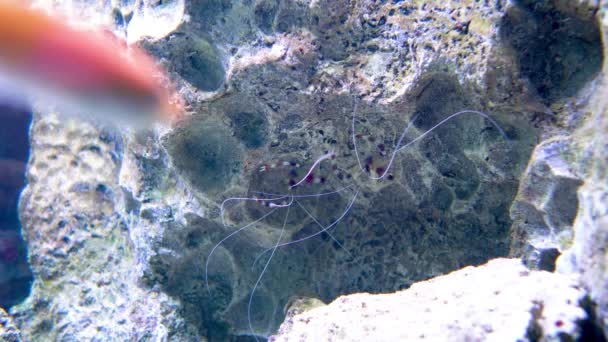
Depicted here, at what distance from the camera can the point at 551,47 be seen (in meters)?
2.09

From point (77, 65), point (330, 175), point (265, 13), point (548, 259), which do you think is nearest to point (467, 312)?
point (548, 259)

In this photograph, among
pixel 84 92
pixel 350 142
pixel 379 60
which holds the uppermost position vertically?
pixel 84 92

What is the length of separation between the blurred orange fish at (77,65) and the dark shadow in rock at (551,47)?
8.04 feet

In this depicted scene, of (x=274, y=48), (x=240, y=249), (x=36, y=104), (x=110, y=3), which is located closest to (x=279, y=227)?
(x=240, y=249)

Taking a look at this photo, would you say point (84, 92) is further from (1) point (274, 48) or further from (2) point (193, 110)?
(1) point (274, 48)

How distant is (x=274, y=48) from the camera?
8.74 ft

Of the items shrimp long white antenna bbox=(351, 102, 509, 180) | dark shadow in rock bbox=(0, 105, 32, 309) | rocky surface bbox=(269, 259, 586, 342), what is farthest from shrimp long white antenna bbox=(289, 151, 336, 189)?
dark shadow in rock bbox=(0, 105, 32, 309)

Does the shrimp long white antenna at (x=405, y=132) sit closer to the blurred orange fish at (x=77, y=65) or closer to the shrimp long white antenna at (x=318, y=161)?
the shrimp long white antenna at (x=318, y=161)

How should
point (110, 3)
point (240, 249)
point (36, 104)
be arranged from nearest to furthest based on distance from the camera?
point (240, 249) → point (110, 3) → point (36, 104)

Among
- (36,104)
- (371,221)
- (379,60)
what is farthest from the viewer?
(36,104)

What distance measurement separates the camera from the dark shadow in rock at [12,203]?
4.27 m

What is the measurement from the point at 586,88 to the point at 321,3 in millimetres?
1651

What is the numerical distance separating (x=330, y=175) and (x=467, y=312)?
5.05 ft

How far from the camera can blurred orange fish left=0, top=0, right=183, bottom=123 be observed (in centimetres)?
302
